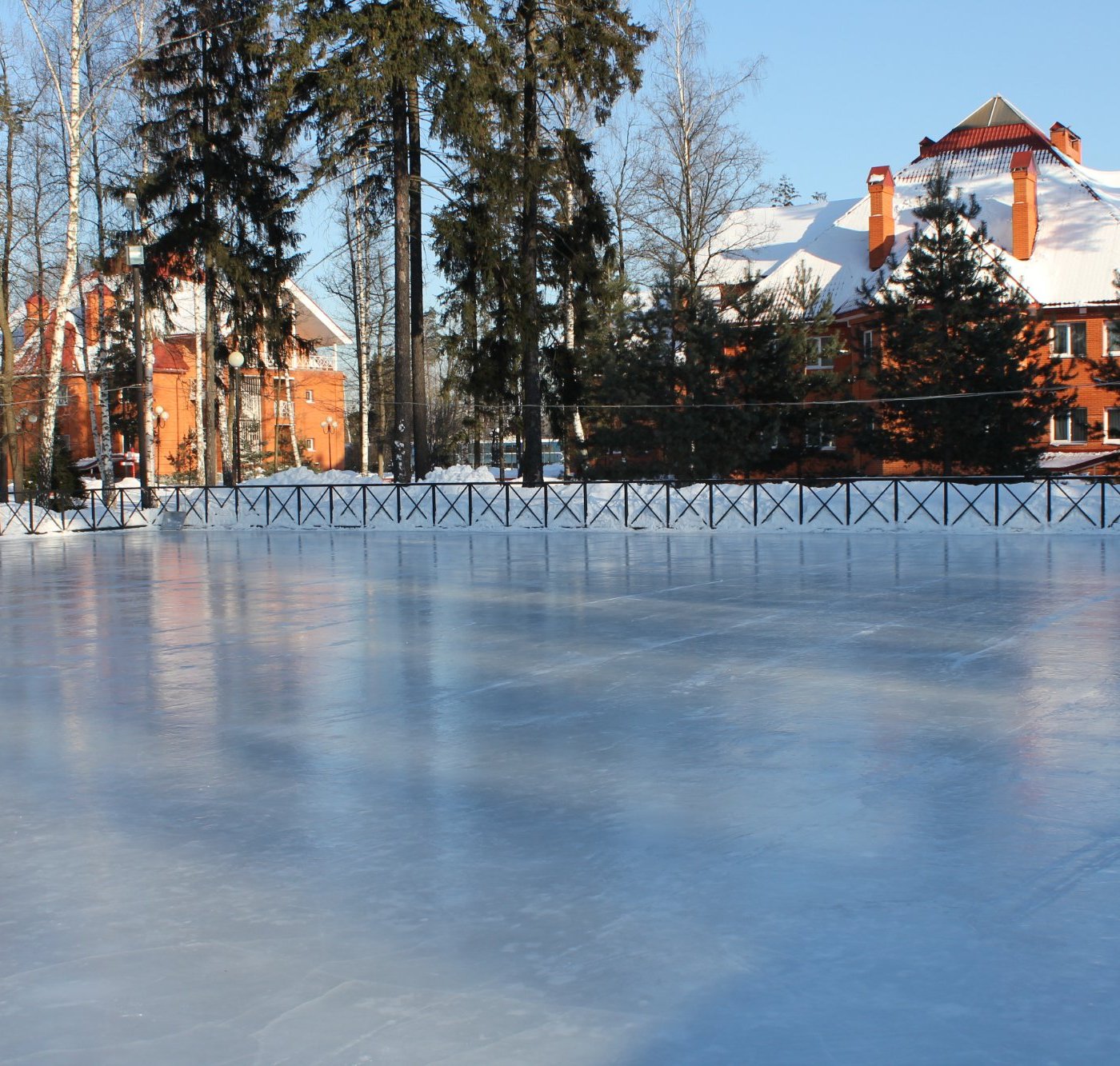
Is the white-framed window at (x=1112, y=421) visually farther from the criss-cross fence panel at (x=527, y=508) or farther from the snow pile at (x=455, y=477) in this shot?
the criss-cross fence panel at (x=527, y=508)

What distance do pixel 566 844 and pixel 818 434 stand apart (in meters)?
27.4

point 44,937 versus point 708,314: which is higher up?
point 708,314

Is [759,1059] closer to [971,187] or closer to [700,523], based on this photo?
[700,523]

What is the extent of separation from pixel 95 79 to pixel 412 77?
8153mm

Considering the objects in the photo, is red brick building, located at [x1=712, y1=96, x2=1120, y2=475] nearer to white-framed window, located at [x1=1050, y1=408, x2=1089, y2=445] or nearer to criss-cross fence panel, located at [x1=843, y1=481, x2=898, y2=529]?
white-framed window, located at [x1=1050, y1=408, x2=1089, y2=445]

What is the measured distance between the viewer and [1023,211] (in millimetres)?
42438

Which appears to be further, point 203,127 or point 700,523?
point 203,127

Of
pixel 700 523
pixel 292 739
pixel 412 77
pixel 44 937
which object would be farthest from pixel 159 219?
pixel 44 937

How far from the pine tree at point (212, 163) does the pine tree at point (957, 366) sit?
14657 millimetres

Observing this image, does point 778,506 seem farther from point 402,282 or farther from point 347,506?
point 402,282

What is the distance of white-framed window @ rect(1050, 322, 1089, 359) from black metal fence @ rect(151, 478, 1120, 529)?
16.6m

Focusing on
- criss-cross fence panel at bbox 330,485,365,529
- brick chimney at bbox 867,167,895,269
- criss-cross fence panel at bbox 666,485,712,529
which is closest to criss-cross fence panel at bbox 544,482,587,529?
criss-cross fence panel at bbox 666,485,712,529

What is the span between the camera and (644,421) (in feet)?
104

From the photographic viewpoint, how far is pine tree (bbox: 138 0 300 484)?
30.5 meters
